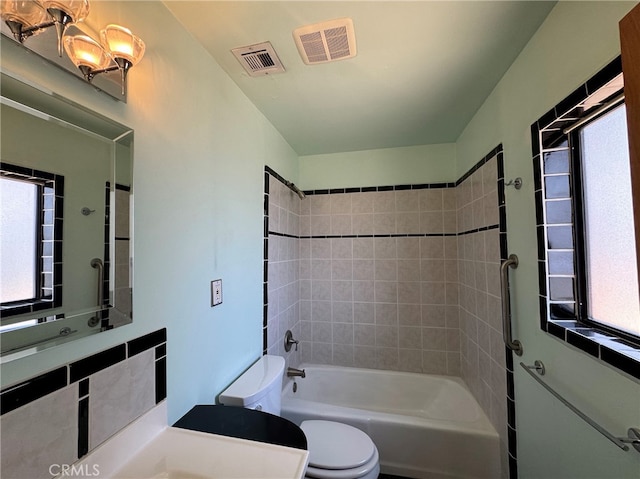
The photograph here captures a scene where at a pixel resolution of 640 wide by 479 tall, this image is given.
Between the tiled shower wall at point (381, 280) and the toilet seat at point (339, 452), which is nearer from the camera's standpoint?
the toilet seat at point (339, 452)

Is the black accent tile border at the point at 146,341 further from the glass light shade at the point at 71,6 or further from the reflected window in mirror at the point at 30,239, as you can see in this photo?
the glass light shade at the point at 71,6

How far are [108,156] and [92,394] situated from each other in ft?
2.27

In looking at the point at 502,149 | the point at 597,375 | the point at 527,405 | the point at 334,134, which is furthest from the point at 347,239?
the point at 597,375

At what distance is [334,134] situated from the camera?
224 centimetres

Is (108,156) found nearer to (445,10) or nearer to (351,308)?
(445,10)

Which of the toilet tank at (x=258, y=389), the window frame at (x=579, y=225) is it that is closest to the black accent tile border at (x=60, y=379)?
the toilet tank at (x=258, y=389)

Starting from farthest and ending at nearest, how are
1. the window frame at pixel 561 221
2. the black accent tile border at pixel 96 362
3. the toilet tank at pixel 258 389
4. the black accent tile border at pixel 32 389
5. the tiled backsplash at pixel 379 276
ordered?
the tiled backsplash at pixel 379 276 → the toilet tank at pixel 258 389 → the window frame at pixel 561 221 → the black accent tile border at pixel 96 362 → the black accent tile border at pixel 32 389

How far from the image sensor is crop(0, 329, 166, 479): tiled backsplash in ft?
2.00

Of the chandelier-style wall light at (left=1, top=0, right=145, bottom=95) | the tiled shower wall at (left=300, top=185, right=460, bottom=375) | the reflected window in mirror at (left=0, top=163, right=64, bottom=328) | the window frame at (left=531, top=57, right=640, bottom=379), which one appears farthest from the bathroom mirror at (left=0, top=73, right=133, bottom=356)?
the tiled shower wall at (left=300, top=185, right=460, bottom=375)

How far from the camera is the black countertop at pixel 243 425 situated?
0.96 metres

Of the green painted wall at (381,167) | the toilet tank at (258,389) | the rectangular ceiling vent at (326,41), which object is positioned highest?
the rectangular ceiling vent at (326,41)

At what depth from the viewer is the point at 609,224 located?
1.01m

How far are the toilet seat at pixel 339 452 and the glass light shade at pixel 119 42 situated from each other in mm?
1831

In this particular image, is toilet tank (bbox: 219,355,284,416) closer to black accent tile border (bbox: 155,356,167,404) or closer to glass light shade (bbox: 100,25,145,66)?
black accent tile border (bbox: 155,356,167,404)
